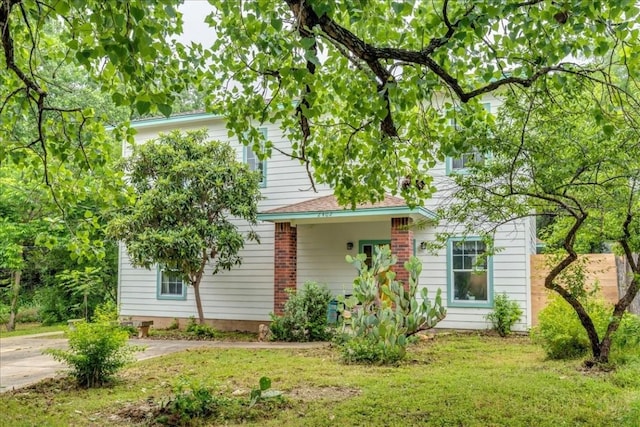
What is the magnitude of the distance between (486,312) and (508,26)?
8297 mm

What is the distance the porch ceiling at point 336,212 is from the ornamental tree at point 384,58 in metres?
4.08

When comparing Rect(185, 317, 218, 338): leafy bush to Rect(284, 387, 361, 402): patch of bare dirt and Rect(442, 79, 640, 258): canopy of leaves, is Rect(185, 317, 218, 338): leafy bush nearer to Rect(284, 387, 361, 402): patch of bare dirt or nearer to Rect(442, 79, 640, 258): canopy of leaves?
Rect(284, 387, 361, 402): patch of bare dirt

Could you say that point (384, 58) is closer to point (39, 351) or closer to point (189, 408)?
point (189, 408)

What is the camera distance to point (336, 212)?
36.0 feet

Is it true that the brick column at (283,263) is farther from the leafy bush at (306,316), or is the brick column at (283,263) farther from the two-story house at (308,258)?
the leafy bush at (306,316)

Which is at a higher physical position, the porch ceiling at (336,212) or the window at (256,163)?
the window at (256,163)

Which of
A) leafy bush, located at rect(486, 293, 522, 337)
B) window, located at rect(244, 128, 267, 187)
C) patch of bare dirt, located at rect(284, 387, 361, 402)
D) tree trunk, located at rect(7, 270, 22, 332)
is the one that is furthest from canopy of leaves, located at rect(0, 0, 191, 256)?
tree trunk, located at rect(7, 270, 22, 332)

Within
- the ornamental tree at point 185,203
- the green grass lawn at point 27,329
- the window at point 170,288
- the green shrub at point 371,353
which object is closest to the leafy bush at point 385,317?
the green shrub at point 371,353

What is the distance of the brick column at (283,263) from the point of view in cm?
1157

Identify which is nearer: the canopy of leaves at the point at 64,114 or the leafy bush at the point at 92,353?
the canopy of leaves at the point at 64,114

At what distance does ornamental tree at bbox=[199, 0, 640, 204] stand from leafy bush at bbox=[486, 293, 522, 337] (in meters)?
5.44

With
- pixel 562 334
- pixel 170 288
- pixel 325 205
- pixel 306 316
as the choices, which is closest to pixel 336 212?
pixel 325 205

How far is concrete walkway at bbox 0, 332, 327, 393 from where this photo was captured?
754cm

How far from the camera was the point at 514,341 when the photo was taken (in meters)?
9.85
